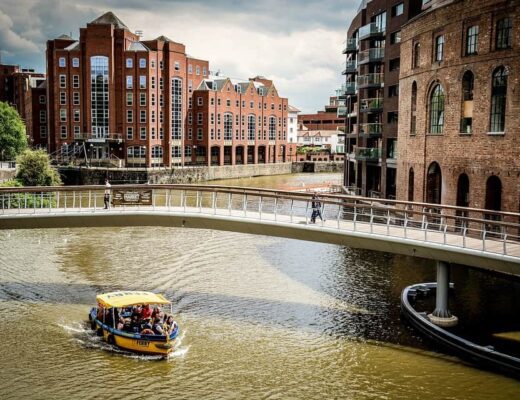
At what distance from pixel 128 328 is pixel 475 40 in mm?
21462

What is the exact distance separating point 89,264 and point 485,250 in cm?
2138

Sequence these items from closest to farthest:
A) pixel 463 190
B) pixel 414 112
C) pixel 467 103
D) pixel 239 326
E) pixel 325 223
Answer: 1. pixel 239 326
2. pixel 325 223
3. pixel 467 103
4. pixel 463 190
5. pixel 414 112

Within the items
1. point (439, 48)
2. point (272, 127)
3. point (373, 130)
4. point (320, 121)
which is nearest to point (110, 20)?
point (272, 127)

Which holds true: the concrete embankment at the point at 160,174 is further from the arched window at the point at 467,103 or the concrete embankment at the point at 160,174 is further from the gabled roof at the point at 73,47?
the arched window at the point at 467,103

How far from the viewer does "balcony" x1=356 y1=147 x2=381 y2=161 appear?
51156 millimetres

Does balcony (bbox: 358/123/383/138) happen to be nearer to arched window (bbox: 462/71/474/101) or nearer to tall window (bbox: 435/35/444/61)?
tall window (bbox: 435/35/444/61)

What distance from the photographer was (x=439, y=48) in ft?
111

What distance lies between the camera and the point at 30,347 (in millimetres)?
21266

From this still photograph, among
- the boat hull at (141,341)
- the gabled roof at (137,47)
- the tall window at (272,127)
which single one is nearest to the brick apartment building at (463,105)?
the boat hull at (141,341)

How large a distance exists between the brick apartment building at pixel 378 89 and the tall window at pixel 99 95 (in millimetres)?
35707

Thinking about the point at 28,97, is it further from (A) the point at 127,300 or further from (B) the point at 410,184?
(A) the point at 127,300

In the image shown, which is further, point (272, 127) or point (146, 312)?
point (272, 127)

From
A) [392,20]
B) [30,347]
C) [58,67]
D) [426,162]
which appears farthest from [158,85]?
[30,347]

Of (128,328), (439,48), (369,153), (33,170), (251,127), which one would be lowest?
(128,328)
